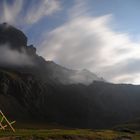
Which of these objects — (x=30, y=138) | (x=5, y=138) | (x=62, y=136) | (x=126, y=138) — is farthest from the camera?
(x=126, y=138)

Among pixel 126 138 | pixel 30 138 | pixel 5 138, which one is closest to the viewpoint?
pixel 5 138

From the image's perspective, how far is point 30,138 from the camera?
133 metres

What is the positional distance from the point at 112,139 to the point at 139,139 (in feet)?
58.2

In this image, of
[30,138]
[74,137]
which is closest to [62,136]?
[74,137]

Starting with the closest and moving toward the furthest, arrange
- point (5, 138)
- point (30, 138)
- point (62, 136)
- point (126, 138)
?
point (5, 138), point (30, 138), point (62, 136), point (126, 138)

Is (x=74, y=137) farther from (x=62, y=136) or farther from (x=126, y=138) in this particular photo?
(x=126, y=138)

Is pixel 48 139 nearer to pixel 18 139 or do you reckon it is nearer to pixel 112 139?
pixel 18 139

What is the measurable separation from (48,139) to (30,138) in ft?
25.8

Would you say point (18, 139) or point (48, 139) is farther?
point (48, 139)

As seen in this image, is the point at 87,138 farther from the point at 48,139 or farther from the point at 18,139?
the point at 18,139

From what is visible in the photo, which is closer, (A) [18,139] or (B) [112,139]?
(A) [18,139]

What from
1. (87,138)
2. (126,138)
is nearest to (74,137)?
(87,138)

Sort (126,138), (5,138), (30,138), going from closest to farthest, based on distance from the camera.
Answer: (5,138) < (30,138) < (126,138)

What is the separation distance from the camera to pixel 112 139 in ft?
511
